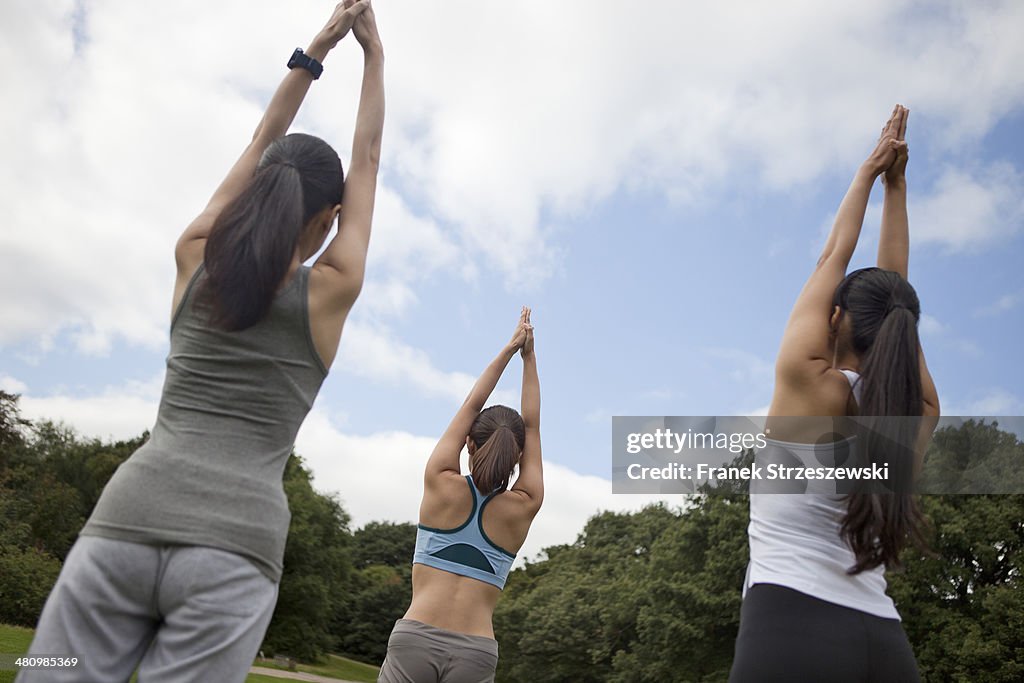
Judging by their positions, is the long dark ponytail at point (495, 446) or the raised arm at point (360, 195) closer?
the raised arm at point (360, 195)

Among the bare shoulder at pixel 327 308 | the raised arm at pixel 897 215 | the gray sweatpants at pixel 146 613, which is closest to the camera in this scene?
the gray sweatpants at pixel 146 613

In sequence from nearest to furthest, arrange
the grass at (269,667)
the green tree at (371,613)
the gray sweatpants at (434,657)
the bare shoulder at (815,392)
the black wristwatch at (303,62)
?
the bare shoulder at (815,392) → the black wristwatch at (303,62) → the gray sweatpants at (434,657) → the grass at (269,667) → the green tree at (371,613)

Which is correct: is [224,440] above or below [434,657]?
above

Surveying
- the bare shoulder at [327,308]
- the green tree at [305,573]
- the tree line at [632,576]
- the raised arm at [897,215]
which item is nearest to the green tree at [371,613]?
the tree line at [632,576]

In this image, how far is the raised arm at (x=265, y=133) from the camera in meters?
2.22

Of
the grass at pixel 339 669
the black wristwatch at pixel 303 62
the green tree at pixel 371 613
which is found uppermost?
the black wristwatch at pixel 303 62

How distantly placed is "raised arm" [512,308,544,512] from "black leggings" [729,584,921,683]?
2254 mm

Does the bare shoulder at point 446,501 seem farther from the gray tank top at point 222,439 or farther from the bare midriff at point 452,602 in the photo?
the gray tank top at point 222,439

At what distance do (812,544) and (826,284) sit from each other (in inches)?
30.7

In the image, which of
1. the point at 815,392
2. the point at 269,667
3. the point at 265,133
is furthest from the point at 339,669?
the point at 815,392

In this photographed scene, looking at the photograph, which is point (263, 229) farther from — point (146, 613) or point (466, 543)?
point (466, 543)

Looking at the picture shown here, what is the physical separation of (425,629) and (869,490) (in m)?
2.43

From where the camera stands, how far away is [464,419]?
461 cm

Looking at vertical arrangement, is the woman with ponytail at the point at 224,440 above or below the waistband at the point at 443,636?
above
